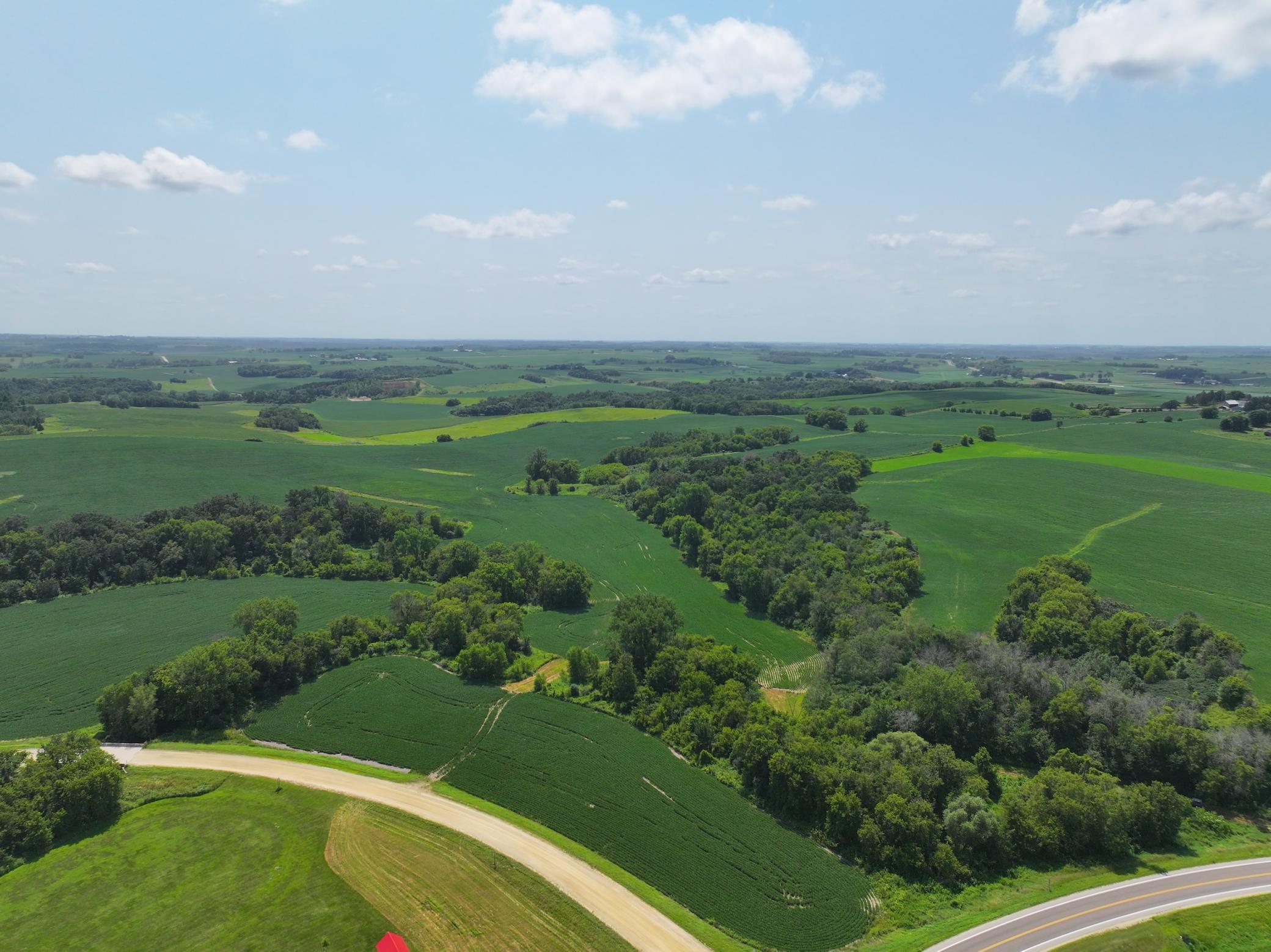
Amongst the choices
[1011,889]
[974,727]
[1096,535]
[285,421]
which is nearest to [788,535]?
[1096,535]

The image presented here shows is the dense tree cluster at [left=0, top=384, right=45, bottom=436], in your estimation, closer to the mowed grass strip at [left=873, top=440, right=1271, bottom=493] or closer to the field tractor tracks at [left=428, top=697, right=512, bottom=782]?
the field tractor tracks at [left=428, top=697, right=512, bottom=782]

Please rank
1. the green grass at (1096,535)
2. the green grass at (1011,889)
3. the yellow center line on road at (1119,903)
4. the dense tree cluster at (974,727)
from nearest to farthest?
the yellow center line on road at (1119,903) → the green grass at (1011,889) → the dense tree cluster at (974,727) → the green grass at (1096,535)

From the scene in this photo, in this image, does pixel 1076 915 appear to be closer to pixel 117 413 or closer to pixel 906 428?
pixel 906 428

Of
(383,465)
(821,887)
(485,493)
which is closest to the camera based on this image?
(821,887)

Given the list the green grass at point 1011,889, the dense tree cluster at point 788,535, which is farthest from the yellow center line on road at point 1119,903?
the dense tree cluster at point 788,535

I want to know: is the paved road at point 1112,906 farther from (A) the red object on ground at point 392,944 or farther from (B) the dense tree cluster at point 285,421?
(B) the dense tree cluster at point 285,421

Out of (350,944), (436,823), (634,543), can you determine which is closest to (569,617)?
(634,543)
